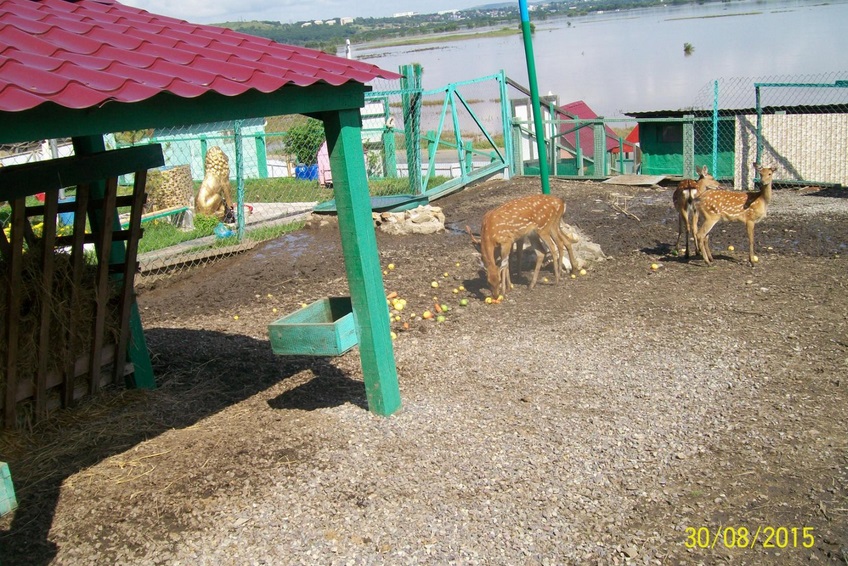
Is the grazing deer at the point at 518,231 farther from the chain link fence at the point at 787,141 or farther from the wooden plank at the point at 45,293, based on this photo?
the chain link fence at the point at 787,141

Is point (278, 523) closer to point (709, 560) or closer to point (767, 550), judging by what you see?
point (709, 560)

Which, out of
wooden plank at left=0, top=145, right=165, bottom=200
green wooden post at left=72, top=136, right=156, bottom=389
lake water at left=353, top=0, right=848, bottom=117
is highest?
wooden plank at left=0, top=145, right=165, bottom=200

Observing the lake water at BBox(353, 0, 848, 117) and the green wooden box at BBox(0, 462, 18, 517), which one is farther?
the lake water at BBox(353, 0, 848, 117)

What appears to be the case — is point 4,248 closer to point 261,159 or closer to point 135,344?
point 135,344

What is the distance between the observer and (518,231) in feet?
32.6

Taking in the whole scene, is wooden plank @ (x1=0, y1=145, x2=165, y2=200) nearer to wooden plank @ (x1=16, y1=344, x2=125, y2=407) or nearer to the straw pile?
the straw pile

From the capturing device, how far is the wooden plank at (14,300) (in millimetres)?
5953

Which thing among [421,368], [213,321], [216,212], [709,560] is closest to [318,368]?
[421,368]

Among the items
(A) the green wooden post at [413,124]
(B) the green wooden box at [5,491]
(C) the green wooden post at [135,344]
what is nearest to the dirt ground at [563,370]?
(C) the green wooden post at [135,344]

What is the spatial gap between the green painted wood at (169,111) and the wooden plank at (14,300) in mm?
1715

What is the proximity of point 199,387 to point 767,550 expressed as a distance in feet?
15.7

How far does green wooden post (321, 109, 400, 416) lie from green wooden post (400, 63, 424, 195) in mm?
9593
